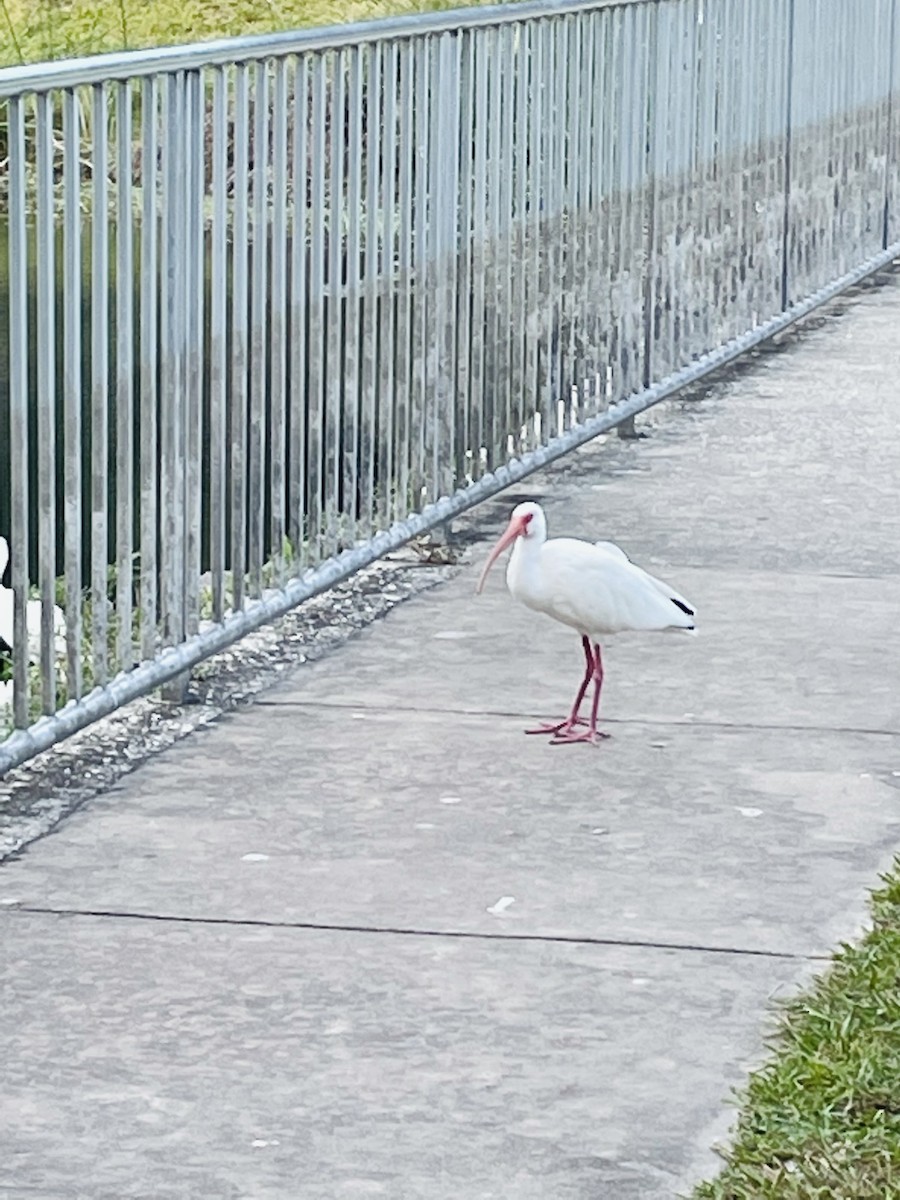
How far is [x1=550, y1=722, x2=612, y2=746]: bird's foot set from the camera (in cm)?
604

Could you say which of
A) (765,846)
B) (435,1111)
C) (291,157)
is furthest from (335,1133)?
(291,157)

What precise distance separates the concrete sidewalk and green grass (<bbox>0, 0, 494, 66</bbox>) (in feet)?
42.1

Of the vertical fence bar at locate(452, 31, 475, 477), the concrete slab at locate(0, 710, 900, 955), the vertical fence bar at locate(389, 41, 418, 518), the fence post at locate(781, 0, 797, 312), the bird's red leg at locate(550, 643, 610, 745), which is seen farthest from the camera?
the fence post at locate(781, 0, 797, 312)

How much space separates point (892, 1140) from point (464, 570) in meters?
3.89

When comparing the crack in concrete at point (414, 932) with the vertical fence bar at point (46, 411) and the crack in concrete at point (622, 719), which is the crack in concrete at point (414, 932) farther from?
the crack in concrete at point (622, 719)

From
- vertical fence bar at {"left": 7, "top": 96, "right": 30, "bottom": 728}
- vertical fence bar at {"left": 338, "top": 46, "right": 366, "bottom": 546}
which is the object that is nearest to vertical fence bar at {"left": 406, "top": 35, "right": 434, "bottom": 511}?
vertical fence bar at {"left": 338, "top": 46, "right": 366, "bottom": 546}

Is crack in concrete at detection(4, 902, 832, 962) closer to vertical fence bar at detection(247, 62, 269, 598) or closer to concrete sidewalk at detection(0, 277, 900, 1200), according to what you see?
concrete sidewalk at detection(0, 277, 900, 1200)

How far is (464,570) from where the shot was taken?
305 inches

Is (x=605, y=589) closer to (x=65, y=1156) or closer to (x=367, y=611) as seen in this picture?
(x=367, y=611)

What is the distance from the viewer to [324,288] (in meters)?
6.87

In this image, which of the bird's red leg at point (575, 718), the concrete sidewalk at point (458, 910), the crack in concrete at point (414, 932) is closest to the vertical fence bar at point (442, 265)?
the concrete sidewalk at point (458, 910)

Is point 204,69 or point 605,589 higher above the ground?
point 204,69

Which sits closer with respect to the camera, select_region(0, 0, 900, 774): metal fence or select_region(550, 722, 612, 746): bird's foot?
select_region(0, 0, 900, 774): metal fence

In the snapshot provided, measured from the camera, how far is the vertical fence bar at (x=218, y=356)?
610cm
